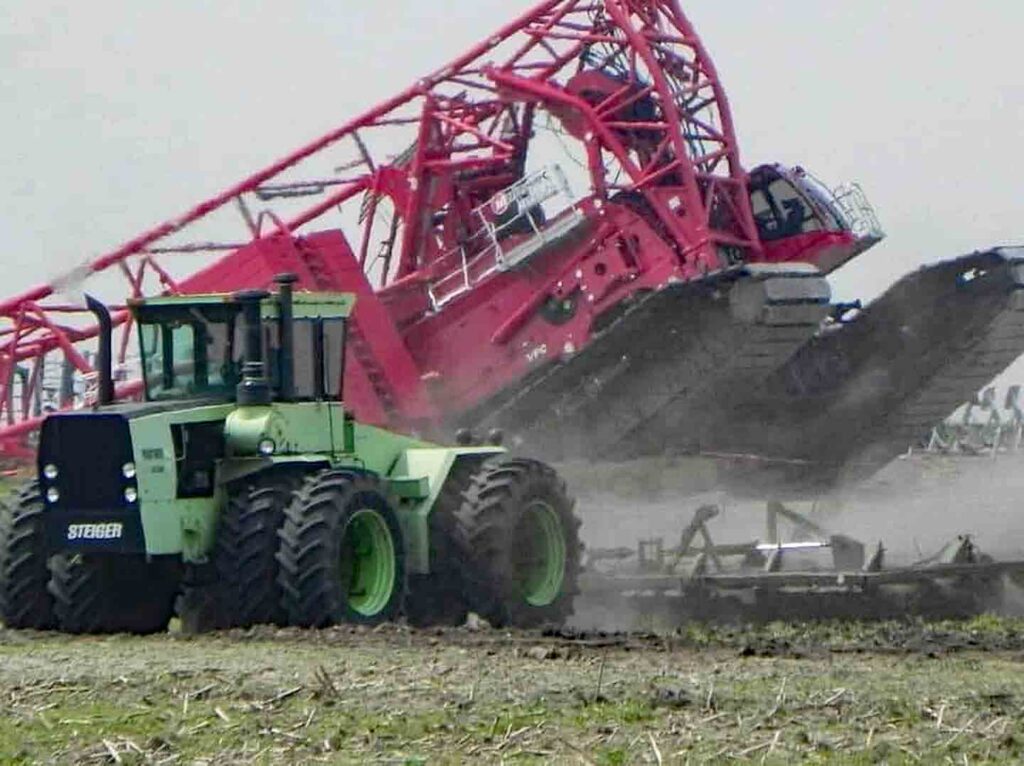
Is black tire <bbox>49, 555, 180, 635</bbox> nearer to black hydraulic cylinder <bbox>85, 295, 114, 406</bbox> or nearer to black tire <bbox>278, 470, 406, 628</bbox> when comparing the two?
black tire <bbox>278, 470, 406, 628</bbox>

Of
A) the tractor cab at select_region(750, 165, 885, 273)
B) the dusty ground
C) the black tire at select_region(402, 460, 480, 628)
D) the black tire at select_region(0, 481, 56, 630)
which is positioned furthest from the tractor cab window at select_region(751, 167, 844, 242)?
the black tire at select_region(0, 481, 56, 630)

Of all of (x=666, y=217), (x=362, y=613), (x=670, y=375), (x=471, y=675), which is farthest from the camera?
Answer: (x=666, y=217)

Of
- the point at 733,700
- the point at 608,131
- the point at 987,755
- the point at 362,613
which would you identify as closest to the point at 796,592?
the point at 362,613

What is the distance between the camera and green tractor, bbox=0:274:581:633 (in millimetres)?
16219

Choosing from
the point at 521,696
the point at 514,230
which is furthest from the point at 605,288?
the point at 521,696

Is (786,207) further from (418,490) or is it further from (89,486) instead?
(89,486)

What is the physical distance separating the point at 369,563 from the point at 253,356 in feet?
5.27

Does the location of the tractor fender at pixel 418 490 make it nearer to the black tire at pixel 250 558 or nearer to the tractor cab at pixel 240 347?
the tractor cab at pixel 240 347

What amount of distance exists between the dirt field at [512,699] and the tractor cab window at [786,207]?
1260cm

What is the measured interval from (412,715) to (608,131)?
54.5 ft

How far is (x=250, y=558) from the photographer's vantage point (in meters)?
16.1

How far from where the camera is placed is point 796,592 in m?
18.2

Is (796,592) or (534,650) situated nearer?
(534,650)

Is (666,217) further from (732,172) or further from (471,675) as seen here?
(471,675)
